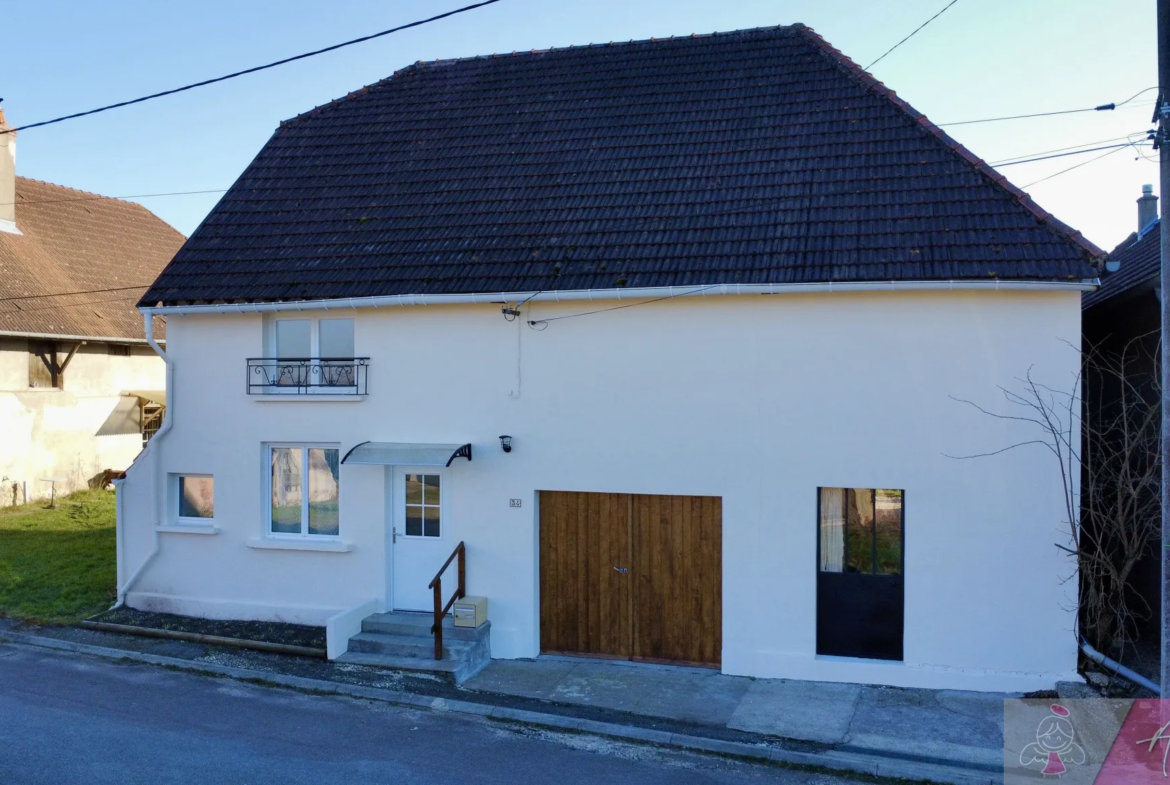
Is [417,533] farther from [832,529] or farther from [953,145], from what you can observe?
[953,145]

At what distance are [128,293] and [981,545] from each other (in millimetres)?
20558

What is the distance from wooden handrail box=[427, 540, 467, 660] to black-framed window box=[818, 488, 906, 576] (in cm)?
406

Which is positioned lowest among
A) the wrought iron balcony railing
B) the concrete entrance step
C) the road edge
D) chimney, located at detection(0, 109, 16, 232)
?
the road edge

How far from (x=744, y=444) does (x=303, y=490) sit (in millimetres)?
5672

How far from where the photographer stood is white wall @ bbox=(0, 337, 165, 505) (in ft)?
60.3

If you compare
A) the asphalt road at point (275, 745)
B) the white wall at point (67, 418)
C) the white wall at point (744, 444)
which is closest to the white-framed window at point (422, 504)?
the white wall at point (744, 444)

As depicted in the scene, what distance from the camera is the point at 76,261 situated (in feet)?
71.2

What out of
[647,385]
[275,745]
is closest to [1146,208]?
[647,385]

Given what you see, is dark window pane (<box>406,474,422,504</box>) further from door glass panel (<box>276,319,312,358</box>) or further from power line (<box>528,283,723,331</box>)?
power line (<box>528,283,723,331</box>)

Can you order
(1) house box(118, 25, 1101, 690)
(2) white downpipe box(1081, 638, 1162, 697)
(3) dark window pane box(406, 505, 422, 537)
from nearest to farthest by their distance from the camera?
(2) white downpipe box(1081, 638, 1162, 697) < (1) house box(118, 25, 1101, 690) < (3) dark window pane box(406, 505, 422, 537)

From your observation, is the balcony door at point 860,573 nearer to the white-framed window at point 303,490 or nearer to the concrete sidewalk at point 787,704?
the concrete sidewalk at point 787,704

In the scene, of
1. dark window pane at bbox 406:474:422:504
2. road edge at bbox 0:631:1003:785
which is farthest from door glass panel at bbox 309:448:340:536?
road edge at bbox 0:631:1003:785

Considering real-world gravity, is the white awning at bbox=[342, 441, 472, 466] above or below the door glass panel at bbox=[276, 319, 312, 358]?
below

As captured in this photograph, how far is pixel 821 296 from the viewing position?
9359mm
